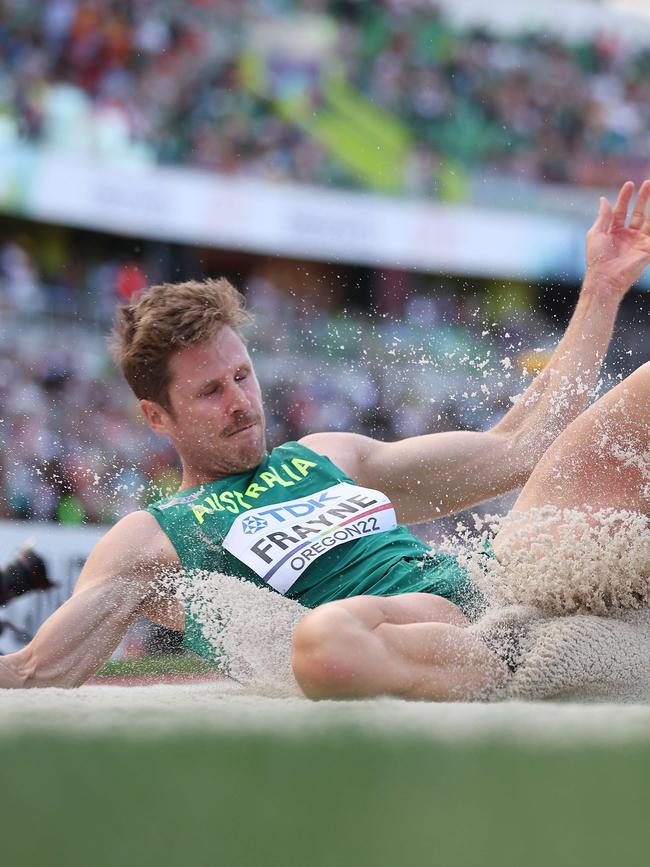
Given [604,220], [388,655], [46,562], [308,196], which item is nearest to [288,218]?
[308,196]

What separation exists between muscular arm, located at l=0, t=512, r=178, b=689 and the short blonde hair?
36 centimetres

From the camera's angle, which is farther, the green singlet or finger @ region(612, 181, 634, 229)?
finger @ region(612, 181, 634, 229)

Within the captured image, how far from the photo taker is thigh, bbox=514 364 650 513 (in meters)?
2.12

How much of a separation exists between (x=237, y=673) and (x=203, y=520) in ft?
1.08

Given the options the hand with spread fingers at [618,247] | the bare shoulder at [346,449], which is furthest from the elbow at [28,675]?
the hand with spread fingers at [618,247]

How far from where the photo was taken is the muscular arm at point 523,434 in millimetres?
2635

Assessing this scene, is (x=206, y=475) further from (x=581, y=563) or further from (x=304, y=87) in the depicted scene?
(x=304, y=87)

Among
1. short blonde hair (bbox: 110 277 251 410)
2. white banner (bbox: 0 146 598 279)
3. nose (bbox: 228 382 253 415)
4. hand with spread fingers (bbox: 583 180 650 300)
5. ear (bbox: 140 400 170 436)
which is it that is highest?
white banner (bbox: 0 146 598 279)

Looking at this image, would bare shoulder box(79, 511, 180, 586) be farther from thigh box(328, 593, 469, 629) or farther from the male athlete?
thigh box(328, 593, 469, 629)

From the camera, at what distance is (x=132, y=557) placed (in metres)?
2.36

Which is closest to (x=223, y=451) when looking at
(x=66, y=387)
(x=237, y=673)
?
(x=237, y=673)

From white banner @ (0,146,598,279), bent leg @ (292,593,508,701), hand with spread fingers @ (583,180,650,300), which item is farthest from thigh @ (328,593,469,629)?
white banner @ (0,146,598,279)

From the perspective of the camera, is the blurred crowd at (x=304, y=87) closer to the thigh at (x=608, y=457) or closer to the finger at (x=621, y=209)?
the finger at (x=621, y=209)

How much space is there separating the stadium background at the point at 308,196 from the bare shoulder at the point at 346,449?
501 centimetres
